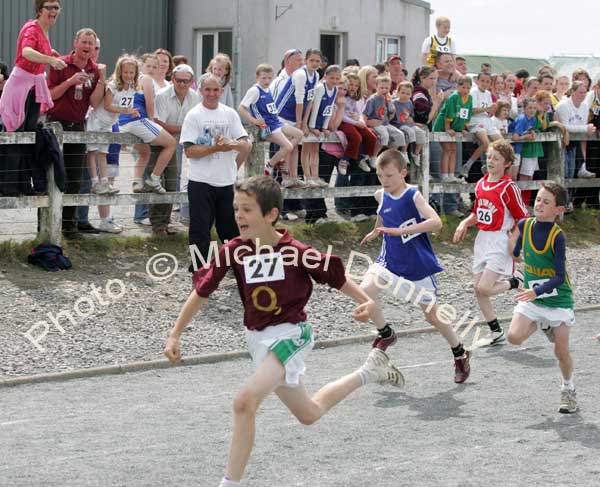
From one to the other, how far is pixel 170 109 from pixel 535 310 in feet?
19.2

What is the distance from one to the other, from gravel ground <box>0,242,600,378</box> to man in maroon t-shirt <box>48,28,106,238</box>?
0.97 metres

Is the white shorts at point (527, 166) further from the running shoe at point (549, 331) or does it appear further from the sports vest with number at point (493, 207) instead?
the running shoe at point (549, 331)

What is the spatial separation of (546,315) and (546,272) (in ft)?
1.01

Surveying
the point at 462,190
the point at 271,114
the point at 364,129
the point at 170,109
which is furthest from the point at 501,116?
the point at 170,109

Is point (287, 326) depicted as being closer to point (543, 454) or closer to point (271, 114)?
point (543, 454)

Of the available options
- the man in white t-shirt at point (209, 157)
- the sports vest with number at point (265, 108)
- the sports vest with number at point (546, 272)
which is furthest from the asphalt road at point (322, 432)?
the sports vest with number at point (265, 108)

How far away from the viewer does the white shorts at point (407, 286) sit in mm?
9250

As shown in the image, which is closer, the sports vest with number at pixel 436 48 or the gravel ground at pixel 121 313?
the gravel ground at pixel 121 313

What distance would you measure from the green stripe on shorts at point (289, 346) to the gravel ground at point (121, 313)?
11.8ft

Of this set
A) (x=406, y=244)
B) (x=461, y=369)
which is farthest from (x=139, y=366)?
(x=461, y=369)

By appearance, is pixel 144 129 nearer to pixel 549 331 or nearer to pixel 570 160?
pixel 549 331

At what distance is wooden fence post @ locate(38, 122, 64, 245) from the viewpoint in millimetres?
12094

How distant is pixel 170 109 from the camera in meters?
12.9

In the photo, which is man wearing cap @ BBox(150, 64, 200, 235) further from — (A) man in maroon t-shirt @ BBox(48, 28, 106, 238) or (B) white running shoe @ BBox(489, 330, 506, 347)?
(B) white running shoe @ BBox(489, 330, 506, 347)
